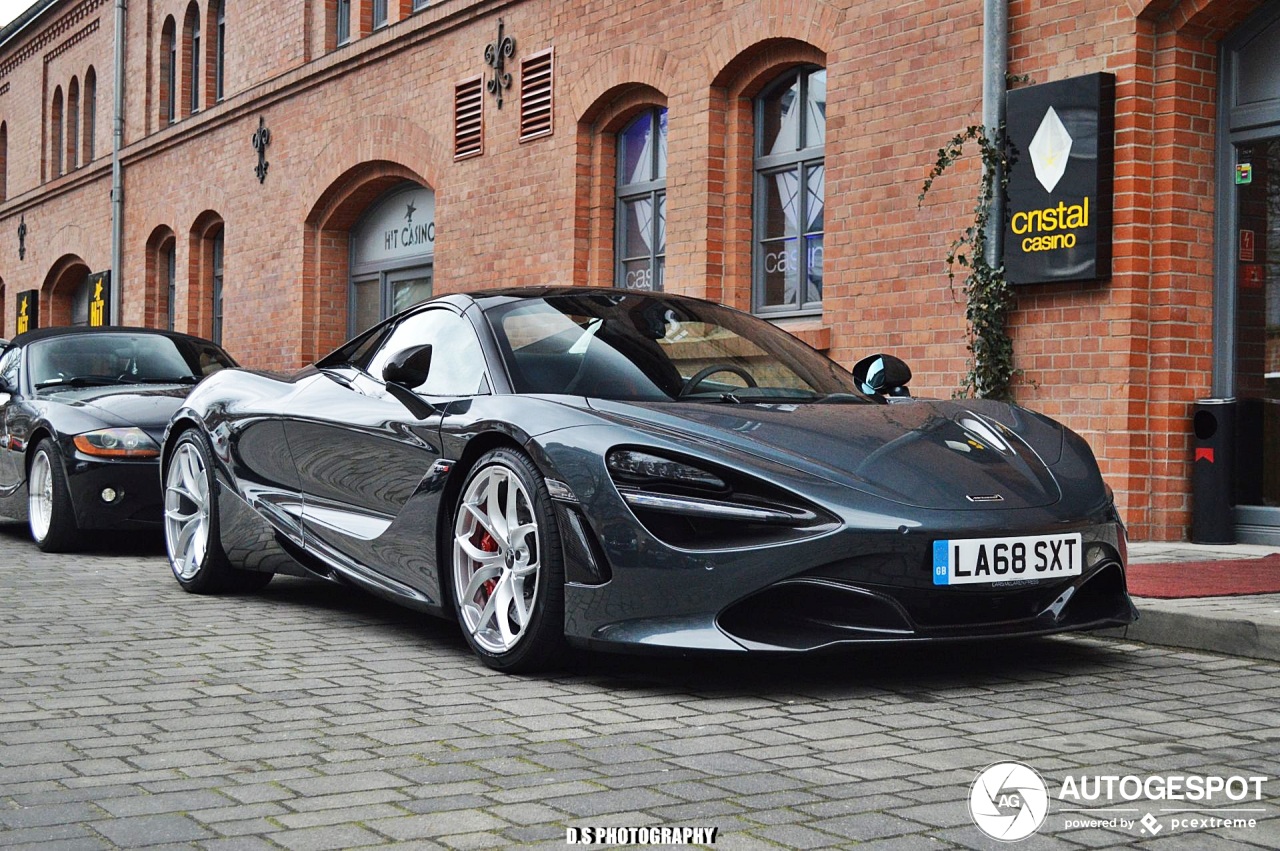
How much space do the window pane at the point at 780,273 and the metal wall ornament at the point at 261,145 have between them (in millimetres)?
9550

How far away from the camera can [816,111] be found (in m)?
11.6

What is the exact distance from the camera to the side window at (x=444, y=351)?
17.4ft

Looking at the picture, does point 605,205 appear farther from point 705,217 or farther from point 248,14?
point 248,14

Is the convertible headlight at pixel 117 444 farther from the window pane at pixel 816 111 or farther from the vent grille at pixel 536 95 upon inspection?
the vent grille at pixel 536 95

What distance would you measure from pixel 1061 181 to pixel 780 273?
336 cm

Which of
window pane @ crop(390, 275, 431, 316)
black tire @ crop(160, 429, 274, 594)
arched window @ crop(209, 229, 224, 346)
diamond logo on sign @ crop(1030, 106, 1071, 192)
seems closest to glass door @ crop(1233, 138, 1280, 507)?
diamond logo on sign @ crop(1030, 106, 1071, 192)

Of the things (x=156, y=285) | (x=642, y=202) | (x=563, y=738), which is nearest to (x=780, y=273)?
(x=642, y=202)

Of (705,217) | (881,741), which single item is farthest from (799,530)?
(705,217)

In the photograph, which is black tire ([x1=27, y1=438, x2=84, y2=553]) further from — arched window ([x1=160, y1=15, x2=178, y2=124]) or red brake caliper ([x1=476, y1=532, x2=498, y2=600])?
arched window ([x1=160, y1=15, x2=178, y2=124])

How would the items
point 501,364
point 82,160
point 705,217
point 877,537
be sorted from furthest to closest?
point 82,160 < point 705,217 < point 501,364 < point 877,537

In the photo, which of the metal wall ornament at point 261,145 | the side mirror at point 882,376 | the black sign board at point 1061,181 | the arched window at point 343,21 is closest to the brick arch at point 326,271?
the metal wall ornament at point 261,145

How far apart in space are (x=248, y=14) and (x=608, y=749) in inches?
726

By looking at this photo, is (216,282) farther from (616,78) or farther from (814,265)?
(814,265)

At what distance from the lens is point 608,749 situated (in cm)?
375
